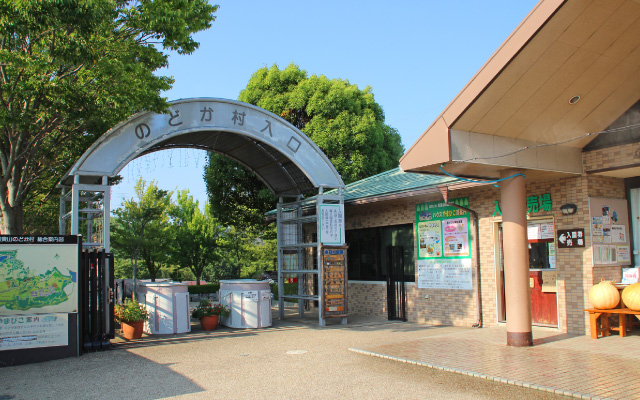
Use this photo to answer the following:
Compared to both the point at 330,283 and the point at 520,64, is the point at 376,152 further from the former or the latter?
the point at 520,64

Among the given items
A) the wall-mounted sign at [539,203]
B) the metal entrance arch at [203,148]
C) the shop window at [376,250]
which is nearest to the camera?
the wall-mounted sign at [539,203]

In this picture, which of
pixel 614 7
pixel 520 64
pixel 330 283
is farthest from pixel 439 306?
pixel 614 7

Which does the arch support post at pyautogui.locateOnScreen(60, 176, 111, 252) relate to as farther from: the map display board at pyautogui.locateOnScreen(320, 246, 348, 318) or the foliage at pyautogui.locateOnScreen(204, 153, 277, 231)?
the foliage at pyautogui.locateOnScreen(204, 153, 277, 231)

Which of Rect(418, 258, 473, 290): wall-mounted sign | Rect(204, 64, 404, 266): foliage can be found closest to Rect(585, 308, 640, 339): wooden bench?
Rect(418, 258, 473, 290): wall-mounted sign

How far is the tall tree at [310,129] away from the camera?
75.6ft

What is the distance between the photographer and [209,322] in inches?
507

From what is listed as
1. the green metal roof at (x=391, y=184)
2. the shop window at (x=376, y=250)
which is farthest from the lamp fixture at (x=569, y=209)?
the shop window at (x=376, y=250)

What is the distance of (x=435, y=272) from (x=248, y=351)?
5.36 meters

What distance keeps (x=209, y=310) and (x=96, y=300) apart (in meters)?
3.11

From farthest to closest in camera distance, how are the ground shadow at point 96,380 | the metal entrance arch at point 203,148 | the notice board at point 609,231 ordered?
the metal entrance arch at point 203,148
the notice board at point 609,231
the ground shadow at point 96,380

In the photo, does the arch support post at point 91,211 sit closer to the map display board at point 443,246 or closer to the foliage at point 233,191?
the map display board at point 443,246

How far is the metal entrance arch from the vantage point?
11.0m

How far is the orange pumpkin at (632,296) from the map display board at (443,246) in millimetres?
3490

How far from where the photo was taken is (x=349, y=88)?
78.5 ft
